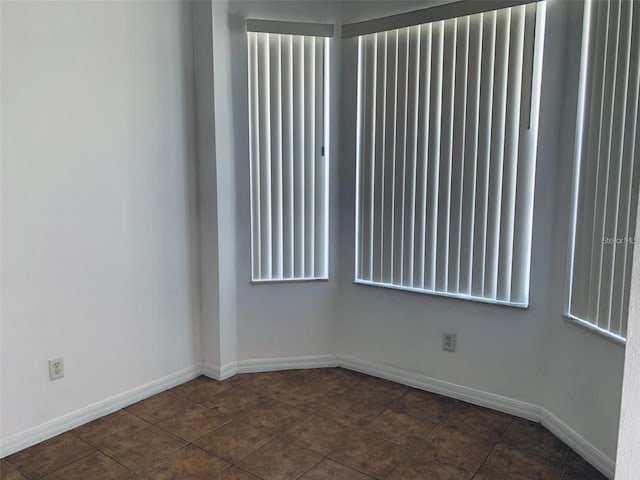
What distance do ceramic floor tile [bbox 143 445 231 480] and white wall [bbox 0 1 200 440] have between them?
664 millimetres

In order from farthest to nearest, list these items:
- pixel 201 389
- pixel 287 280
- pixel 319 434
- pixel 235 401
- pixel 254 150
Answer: pixel 287 280, pixel 254 150, pixel 201 389, pixel 235 401, pixel 319 434

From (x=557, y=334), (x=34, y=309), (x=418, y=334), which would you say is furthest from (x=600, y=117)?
(x=34, y=309)

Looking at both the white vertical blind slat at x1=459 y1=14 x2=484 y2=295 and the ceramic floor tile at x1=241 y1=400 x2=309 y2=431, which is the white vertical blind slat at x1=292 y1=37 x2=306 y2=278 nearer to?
the ceramic floor tile at x1=241 y1=400 x2=309 y2=431

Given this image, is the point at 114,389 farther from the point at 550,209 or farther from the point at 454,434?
the point at 550,209

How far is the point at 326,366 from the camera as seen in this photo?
10.5ft

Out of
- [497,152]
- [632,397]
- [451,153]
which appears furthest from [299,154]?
[632,397]

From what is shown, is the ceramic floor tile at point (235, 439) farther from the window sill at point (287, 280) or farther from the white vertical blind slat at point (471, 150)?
the white vertical blind slat at point (471, 150)

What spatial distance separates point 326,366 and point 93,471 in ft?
5.13

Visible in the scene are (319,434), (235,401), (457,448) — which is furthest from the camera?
(235,401)

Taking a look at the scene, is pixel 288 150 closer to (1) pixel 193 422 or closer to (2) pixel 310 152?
(2) pixel 310 152

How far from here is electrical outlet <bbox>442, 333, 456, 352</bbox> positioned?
2752 mm

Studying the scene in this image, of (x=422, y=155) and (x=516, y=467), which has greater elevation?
(x=422, y=155)

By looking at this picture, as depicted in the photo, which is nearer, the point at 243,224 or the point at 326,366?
the point at 243,224

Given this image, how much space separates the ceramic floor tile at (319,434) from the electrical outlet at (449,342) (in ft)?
2.53
